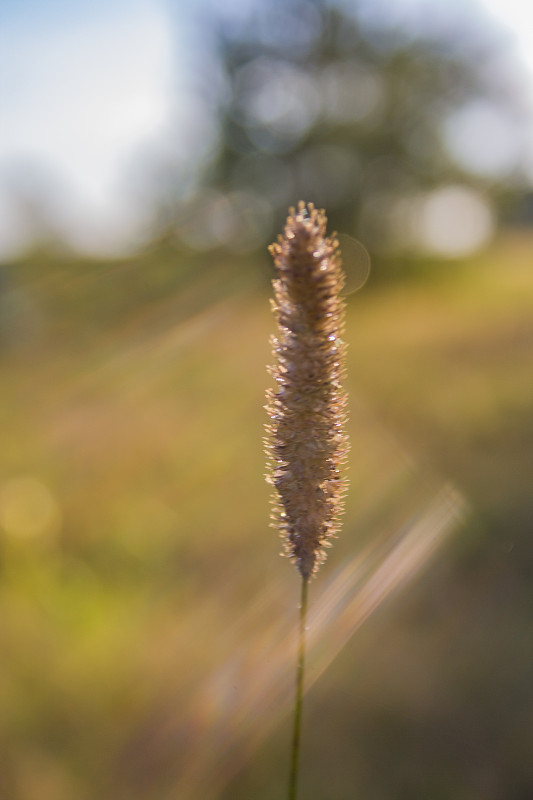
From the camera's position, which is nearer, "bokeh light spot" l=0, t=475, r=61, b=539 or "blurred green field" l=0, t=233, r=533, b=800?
"blurred green field" l=0, t=233, r=533, b=800

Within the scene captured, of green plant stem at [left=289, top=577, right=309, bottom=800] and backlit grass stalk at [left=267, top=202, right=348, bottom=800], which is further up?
backlit grass stalk at [left=267, top=202, right=348, bottom=800]

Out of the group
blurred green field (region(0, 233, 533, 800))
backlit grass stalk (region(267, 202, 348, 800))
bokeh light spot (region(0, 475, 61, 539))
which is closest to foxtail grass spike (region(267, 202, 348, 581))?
backlit grass stalk (region(267, 202, 348, 800))

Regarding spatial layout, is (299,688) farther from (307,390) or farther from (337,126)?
(337,126)

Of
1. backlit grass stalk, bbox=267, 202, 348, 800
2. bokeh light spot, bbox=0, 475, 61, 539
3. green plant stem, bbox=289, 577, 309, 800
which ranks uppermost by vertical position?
backlit grass stalk, bbox=267, 202, 348, 800

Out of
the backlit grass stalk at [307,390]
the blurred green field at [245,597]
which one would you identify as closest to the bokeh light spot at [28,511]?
the blurred green field at [245,597]

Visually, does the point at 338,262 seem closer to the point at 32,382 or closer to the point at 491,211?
the point at 32,382

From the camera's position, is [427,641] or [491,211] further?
[491,211]

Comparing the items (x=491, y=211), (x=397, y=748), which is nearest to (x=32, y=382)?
(x=397, y=748)

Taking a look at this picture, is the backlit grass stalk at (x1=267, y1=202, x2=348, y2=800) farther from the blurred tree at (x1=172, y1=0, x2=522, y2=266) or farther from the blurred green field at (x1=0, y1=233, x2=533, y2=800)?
the blurred tree at (x1=172, y1=0, x2=522, y2=266)
